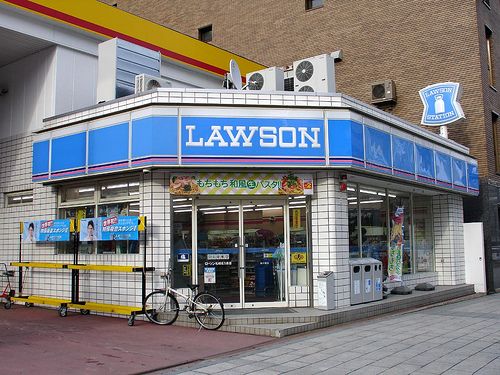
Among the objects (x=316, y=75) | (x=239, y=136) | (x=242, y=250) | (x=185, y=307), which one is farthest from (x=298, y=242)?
(x=316, y=75)

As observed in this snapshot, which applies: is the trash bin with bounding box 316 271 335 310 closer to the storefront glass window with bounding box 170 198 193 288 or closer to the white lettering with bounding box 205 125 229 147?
the storefront glass window with bounding box 170 198 193 288

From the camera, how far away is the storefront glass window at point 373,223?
516 inches

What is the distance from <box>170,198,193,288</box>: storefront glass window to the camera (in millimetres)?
10820

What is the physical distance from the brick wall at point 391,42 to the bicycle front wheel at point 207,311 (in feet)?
40.6

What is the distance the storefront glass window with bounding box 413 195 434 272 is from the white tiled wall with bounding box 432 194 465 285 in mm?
175

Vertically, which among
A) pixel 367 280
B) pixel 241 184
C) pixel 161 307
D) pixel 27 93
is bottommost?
pixel 161 307

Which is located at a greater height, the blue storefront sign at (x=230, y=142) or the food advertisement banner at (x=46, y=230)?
the blue storefront sign at (x=230, y=142)

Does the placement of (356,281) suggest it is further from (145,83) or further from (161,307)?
(145,83)

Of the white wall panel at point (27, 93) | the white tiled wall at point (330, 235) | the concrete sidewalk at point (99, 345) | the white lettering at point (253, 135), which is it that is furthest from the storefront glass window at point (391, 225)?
the white wall panel at point (27, 93)

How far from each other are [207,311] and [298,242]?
2671 millimetres

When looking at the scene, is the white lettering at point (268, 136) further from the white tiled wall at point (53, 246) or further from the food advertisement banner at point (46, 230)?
the food advertisement banner at point (46, 230)

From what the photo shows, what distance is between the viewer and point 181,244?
428 inches

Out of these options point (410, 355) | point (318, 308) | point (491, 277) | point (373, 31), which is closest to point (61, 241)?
point (318, 308)

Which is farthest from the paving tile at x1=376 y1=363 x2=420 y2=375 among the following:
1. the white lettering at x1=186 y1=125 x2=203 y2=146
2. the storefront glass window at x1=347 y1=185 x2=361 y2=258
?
the white lettering at x1=186 y1=125 x2=203 y2=146
